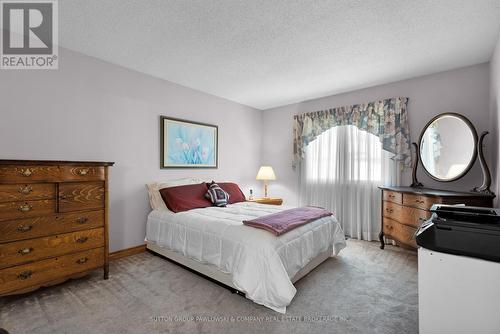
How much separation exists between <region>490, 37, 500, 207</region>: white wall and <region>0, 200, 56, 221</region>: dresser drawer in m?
4.41

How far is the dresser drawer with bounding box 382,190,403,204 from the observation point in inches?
121

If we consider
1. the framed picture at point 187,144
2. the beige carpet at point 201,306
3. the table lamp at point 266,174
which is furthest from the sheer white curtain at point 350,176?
the framed picture at point 187,144

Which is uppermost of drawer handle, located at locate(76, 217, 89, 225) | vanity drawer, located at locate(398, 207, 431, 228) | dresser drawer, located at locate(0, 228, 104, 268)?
drawer handle, located at locate(76, 217, 89, 225)

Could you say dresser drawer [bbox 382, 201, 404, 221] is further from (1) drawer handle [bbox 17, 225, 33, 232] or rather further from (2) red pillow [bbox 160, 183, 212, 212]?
(1) drawer handle [bbox 17, 225, 33, 232]

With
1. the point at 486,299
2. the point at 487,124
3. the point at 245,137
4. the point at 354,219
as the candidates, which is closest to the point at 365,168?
the point at 354,219

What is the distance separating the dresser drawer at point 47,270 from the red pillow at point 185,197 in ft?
3.05

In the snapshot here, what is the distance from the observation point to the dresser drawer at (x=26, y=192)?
1.90 metres

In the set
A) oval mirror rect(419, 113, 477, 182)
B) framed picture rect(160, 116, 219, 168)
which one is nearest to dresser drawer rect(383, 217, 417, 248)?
oval mirror rect(419, 113, 477, 182)

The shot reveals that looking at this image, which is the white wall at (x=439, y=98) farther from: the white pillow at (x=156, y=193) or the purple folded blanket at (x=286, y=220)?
the white pillow at (x=156, y=193)

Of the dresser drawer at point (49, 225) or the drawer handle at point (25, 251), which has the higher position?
the dresser drawer at point (49, 225)

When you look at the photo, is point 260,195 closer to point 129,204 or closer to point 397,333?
point 129,204

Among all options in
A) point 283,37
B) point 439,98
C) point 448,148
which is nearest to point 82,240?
point 283,37

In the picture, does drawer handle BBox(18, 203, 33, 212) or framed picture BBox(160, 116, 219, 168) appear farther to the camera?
framed picture BBox(160, 116, 219, 168)

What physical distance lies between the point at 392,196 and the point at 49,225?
393 cm
